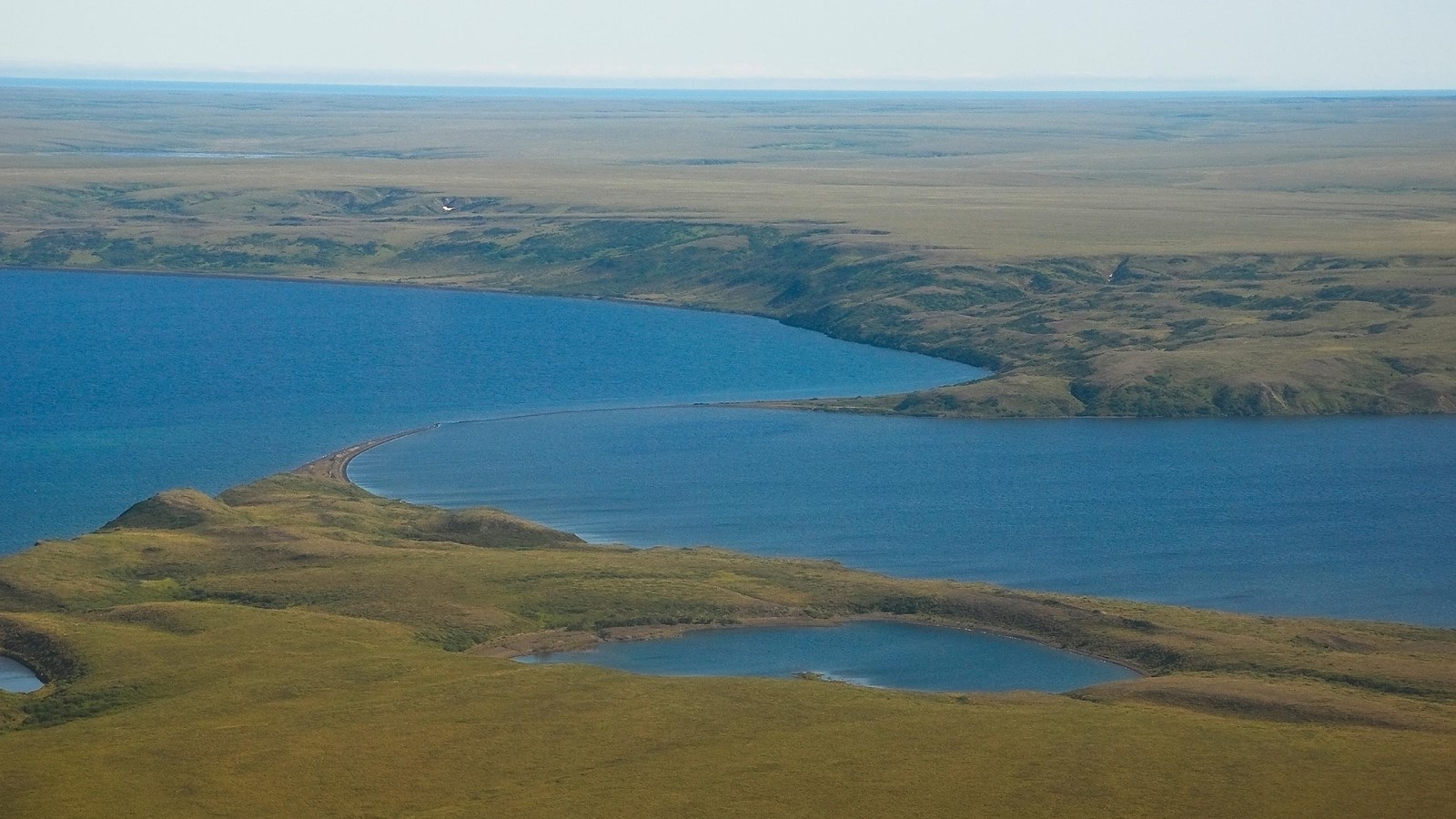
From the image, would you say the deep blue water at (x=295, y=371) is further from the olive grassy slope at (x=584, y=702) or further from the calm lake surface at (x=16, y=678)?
the olive grassy slope at (x=584, y=702)

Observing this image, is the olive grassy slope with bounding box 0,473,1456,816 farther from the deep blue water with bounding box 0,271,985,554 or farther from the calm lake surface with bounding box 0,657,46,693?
the deep blue water with bounding box 0,271,985,554

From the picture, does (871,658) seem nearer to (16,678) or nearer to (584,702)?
(584,702)

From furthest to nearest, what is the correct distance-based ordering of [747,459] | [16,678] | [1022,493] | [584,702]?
[747,459], [1022,493], [16,678], [584,702]

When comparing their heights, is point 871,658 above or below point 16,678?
below

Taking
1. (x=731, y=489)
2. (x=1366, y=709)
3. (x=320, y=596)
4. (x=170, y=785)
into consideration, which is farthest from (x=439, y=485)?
(x=1366, y=709)

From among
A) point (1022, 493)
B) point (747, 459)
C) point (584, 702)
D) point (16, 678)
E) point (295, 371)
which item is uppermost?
point (584, 702)

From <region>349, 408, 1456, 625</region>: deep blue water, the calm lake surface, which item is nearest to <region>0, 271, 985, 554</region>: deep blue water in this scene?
<region>349, 408, 1456, 625</region>: deep blue water

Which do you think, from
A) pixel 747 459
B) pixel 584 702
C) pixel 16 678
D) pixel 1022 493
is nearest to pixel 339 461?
pixel 747 459

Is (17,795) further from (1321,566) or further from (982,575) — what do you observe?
(1321,566)
